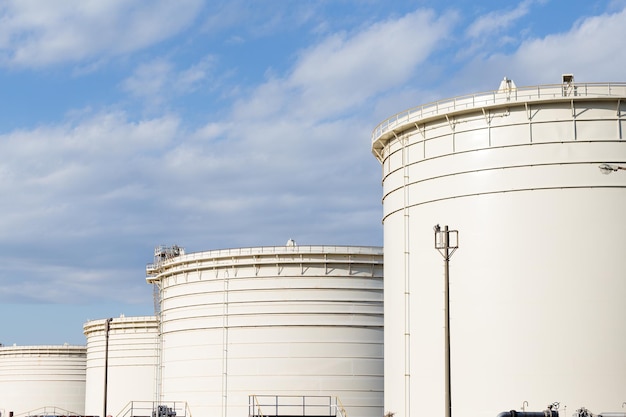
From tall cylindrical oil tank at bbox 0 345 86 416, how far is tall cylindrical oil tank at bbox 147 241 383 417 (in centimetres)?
4280

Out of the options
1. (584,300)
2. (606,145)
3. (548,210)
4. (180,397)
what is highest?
(606,145)

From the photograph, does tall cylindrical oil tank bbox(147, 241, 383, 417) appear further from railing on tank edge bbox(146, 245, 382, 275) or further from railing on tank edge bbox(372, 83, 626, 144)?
railing on tank edge bbox(372, 83, 626, 144)

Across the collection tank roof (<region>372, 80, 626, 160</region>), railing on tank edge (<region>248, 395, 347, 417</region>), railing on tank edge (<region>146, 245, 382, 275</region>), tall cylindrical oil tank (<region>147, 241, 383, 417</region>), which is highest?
tank roof (<region>372, 80, 626, 160</region>)

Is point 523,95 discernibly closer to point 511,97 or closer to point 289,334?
point 511,97

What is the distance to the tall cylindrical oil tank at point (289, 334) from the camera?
54.8m

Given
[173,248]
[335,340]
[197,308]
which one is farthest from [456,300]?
[173,248]

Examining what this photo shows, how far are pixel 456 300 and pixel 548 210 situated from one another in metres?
5.03

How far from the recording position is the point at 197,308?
59.2 m

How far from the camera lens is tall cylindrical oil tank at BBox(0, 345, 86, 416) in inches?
3819

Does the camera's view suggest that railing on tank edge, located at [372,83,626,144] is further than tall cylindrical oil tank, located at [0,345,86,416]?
No

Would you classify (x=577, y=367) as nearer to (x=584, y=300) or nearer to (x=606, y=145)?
(x=584, y=300)

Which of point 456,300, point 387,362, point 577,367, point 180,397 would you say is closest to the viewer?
point 577,367

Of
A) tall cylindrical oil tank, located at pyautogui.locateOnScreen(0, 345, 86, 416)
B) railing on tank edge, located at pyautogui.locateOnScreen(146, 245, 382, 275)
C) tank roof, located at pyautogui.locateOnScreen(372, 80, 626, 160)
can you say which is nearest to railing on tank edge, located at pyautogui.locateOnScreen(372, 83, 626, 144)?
tank roof, located at pyautogui.locateOnScreen(372, 80, 626, 160)

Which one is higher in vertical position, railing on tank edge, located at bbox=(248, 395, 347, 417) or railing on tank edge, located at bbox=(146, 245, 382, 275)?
railing on tank edge, located at bbox=(146, 245, 382, 275)
